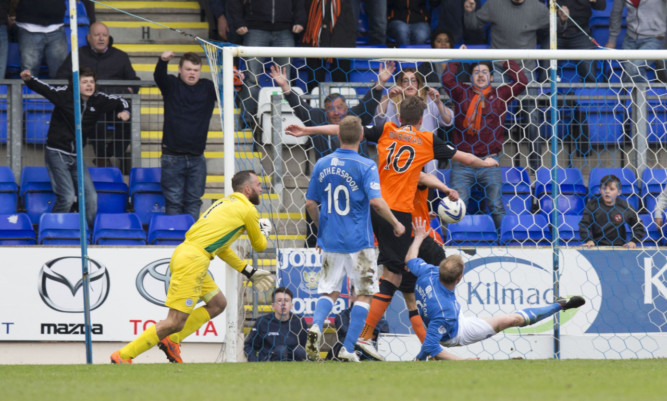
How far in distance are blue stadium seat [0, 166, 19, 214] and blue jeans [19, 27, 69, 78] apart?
1465mm

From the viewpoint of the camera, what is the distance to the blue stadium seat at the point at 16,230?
10766 millimetres

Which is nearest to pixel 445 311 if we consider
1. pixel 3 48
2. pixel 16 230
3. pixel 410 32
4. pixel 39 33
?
pixel 16 230

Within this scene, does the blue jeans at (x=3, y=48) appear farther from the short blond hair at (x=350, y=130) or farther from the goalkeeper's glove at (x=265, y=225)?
the short blond hair at (x=350, y=130)

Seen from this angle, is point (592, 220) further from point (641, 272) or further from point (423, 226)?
point (423, 226)

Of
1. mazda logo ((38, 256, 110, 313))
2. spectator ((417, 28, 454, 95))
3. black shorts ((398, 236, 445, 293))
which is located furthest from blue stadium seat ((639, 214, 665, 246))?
mazda logo ((38, 256, 110, 313))

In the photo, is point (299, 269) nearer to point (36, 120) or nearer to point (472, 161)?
point (472, 161)

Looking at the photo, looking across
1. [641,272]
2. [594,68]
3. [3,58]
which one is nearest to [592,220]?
[641,272]

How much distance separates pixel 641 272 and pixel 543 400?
17.9 feet

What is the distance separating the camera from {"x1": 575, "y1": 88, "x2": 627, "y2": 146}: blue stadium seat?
1144cm

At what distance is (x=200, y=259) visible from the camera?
325 inches

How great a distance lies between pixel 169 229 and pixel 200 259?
8.86ft

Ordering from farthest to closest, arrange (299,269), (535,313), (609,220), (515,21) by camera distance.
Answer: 1. (515,21)
2. (609,220)
3. (299,269)
4. (535,313)

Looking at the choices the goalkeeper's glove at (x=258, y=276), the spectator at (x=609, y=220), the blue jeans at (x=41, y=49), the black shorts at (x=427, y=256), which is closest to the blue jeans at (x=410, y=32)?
the spectator at (x=609, y=220)

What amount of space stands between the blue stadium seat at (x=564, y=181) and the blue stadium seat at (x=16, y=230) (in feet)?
18.1
